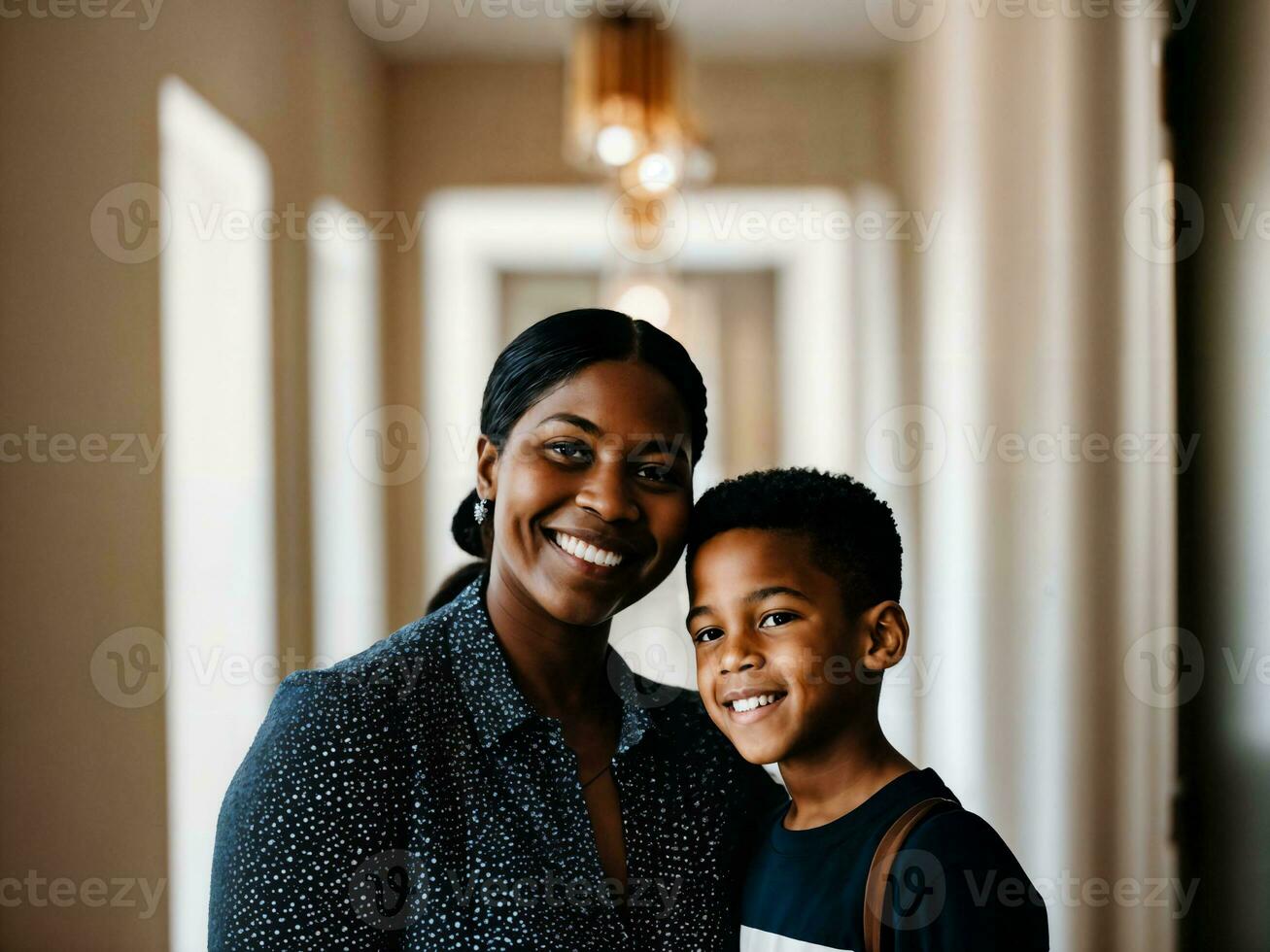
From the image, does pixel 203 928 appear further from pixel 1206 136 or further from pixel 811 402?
pixel 811 402

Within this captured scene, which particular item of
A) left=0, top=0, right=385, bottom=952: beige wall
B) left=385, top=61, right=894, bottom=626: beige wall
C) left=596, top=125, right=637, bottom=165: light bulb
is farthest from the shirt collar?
left=385, top=61, right=894, bottom=626: beige wall

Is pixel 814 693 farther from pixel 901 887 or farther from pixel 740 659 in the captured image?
pixel 901 887

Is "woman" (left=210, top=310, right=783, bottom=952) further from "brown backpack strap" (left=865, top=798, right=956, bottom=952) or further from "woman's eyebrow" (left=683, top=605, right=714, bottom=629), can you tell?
"brown backpack strap" (left=865, top=798, right=956, bottom=952)

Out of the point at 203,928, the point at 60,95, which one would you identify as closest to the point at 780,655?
the point at 60,95

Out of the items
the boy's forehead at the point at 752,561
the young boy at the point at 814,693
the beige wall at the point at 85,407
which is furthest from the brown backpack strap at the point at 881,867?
the beige wall at the point at 85,407

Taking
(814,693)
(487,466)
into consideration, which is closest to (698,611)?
(814,693)

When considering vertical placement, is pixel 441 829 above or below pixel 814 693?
below

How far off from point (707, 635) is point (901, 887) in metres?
0.28

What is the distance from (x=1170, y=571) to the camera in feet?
4.56

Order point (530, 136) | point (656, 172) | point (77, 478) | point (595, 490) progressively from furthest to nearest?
point (530, 136) → point (656, 172) → point (77, 478) → point (595, 490)

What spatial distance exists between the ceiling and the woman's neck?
2.41 meters

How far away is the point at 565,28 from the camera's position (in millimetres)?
3398

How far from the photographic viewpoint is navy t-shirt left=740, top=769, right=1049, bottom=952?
2.83 ft

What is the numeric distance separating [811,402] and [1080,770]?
7.62ft
